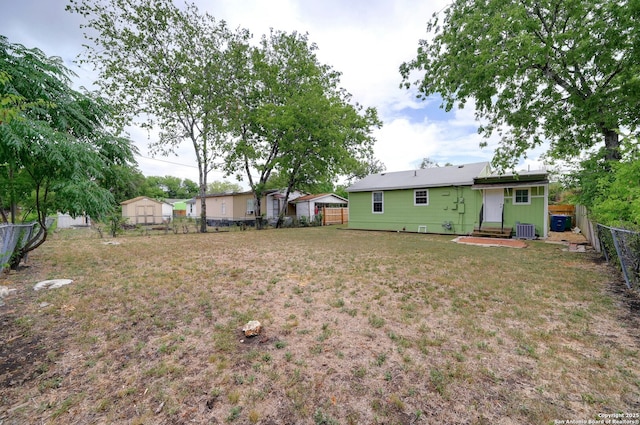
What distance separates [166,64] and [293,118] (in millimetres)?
7837

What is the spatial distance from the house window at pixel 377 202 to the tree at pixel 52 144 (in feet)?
39.6

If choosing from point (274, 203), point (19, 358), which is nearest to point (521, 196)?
point (19, 358)

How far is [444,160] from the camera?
38.9 m

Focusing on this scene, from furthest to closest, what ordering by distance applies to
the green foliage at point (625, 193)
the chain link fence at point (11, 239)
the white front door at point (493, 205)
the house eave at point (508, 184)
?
the white front door at point (493, 205) < the house eave at point (508, 184) < the chain link fence at point (11, 239) < the green foliage at point (625, 193)

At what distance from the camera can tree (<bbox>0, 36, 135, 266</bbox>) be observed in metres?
4.53

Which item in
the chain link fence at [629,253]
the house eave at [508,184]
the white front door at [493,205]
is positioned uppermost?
the house eave at [508,184]

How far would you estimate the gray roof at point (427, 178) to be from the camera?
12775 mm

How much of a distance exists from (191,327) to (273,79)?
54.4 feet

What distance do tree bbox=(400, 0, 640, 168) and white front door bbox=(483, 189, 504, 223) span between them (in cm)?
204

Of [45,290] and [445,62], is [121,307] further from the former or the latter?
[445,62]

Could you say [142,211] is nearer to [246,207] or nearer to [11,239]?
[246,207]

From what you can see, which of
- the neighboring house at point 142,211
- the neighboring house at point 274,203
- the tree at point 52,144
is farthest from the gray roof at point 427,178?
the neighboring house at point 142,211

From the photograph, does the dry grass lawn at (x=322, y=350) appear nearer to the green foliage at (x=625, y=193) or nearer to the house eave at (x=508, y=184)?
the green foliage at (x=625, y=193)

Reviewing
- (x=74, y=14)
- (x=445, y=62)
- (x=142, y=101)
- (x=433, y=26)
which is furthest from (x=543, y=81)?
(x=74, y=14)
